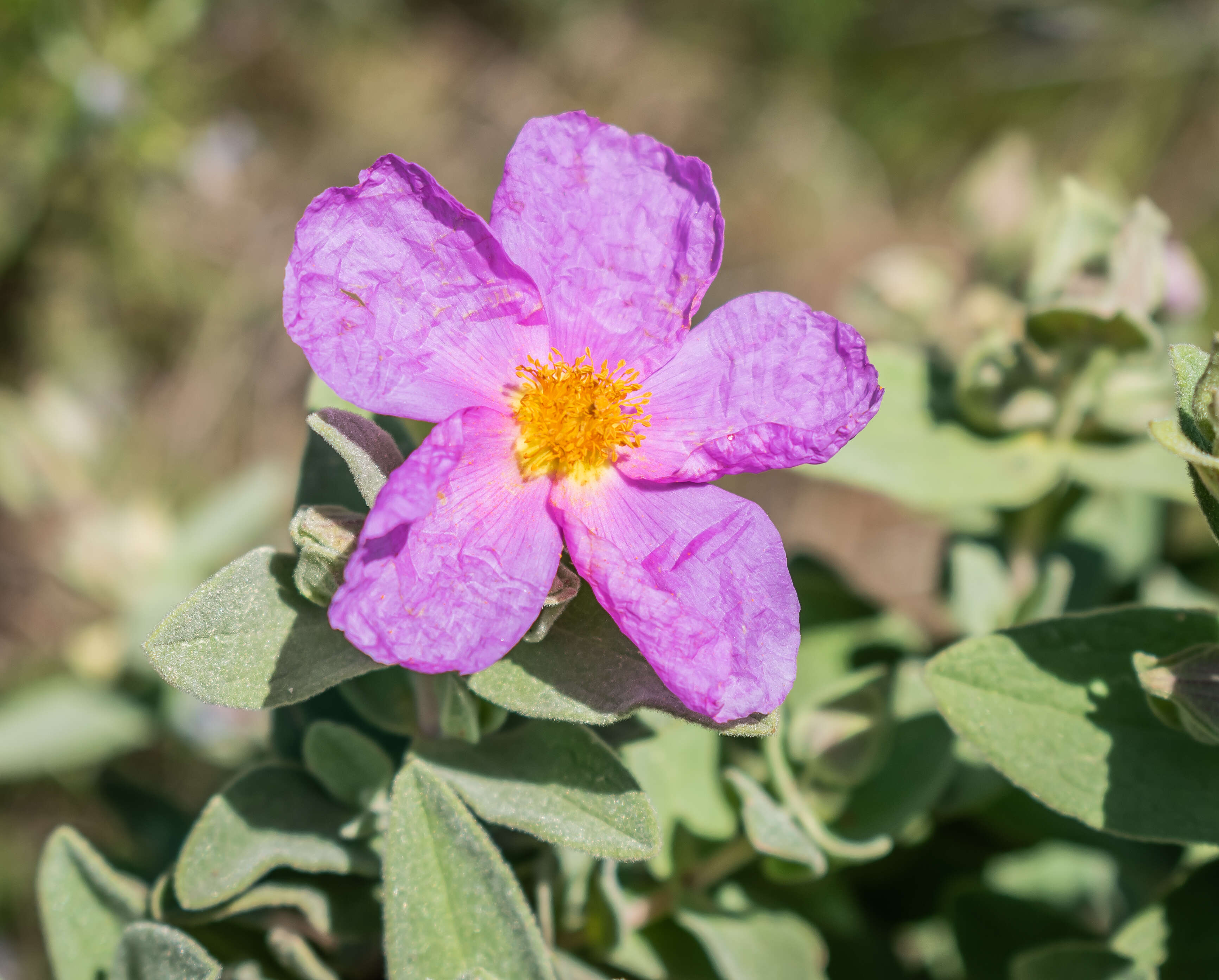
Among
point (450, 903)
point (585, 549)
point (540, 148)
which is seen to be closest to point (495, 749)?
point (450, 903)

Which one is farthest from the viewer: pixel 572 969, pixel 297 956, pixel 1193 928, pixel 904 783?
pixel 904 783

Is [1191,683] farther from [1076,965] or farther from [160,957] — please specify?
[160,957]

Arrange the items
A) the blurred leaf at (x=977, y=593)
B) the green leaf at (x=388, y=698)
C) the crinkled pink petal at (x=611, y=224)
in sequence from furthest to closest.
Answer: the blurred leaf at (x=977, y=593) < the green leaf at (x=388, y=698) < the crinkled pink petal at (x=611, y=224)

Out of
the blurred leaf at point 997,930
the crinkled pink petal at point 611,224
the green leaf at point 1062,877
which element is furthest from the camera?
the green leaf at point 1062,877

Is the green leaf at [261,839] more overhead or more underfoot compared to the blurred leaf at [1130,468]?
more underfoot

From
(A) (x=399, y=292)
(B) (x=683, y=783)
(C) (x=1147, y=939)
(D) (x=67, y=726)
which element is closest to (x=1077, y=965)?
(C) (x=1147, y=939)

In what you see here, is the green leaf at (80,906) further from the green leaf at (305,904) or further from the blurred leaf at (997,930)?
the blurred leaf at (997,930)

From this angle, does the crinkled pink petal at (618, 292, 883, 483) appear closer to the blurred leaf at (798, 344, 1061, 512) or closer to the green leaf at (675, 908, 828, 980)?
the blurred leaf at (798, 344, 1061, 512)

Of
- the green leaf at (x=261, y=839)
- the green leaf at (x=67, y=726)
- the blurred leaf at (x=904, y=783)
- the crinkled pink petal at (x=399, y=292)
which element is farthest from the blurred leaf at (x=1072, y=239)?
the green leaf at (x=67, y=726)
